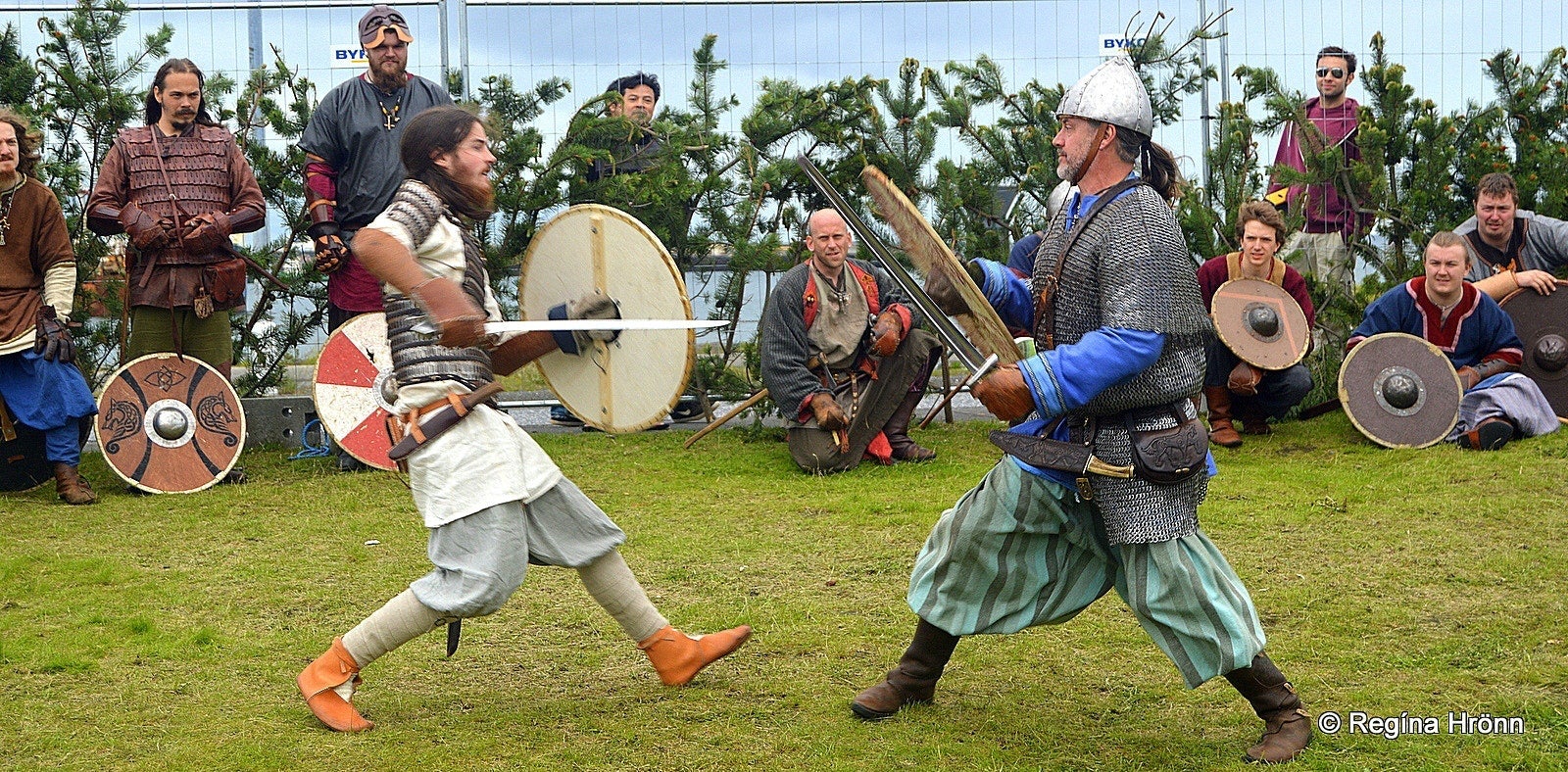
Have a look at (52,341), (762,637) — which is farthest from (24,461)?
(762,637)

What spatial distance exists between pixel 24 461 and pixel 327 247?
1.64 metres

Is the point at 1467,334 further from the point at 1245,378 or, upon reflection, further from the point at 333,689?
the point at 333,689

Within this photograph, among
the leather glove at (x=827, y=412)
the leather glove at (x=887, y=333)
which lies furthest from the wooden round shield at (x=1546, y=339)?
the leather glove at (x=827, y=412)

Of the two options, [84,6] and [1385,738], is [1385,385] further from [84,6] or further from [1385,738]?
[84,6]

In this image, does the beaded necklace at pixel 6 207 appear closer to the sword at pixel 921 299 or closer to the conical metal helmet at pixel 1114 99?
the sword at pixel 921 299

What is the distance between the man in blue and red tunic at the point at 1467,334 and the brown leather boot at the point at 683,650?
4267mm

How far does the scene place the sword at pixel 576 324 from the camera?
3527 millimetres

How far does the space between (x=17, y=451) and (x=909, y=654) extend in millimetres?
4760

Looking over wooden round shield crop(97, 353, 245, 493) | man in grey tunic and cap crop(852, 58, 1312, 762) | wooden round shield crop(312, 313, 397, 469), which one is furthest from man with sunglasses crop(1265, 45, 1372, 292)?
wooden round shield crop(97, 353, 245, 493)

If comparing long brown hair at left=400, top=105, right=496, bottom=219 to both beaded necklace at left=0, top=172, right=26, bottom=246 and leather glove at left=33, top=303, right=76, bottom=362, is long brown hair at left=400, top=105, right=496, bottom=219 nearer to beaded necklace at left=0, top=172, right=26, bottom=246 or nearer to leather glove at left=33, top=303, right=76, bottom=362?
leather glove at left=33, top=303, right=76, bottom=362

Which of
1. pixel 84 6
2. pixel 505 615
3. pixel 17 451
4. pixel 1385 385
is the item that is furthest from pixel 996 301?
pixel 84 6

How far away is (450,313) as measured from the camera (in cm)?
334

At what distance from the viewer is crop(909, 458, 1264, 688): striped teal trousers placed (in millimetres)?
3217

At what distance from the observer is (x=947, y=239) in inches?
314
